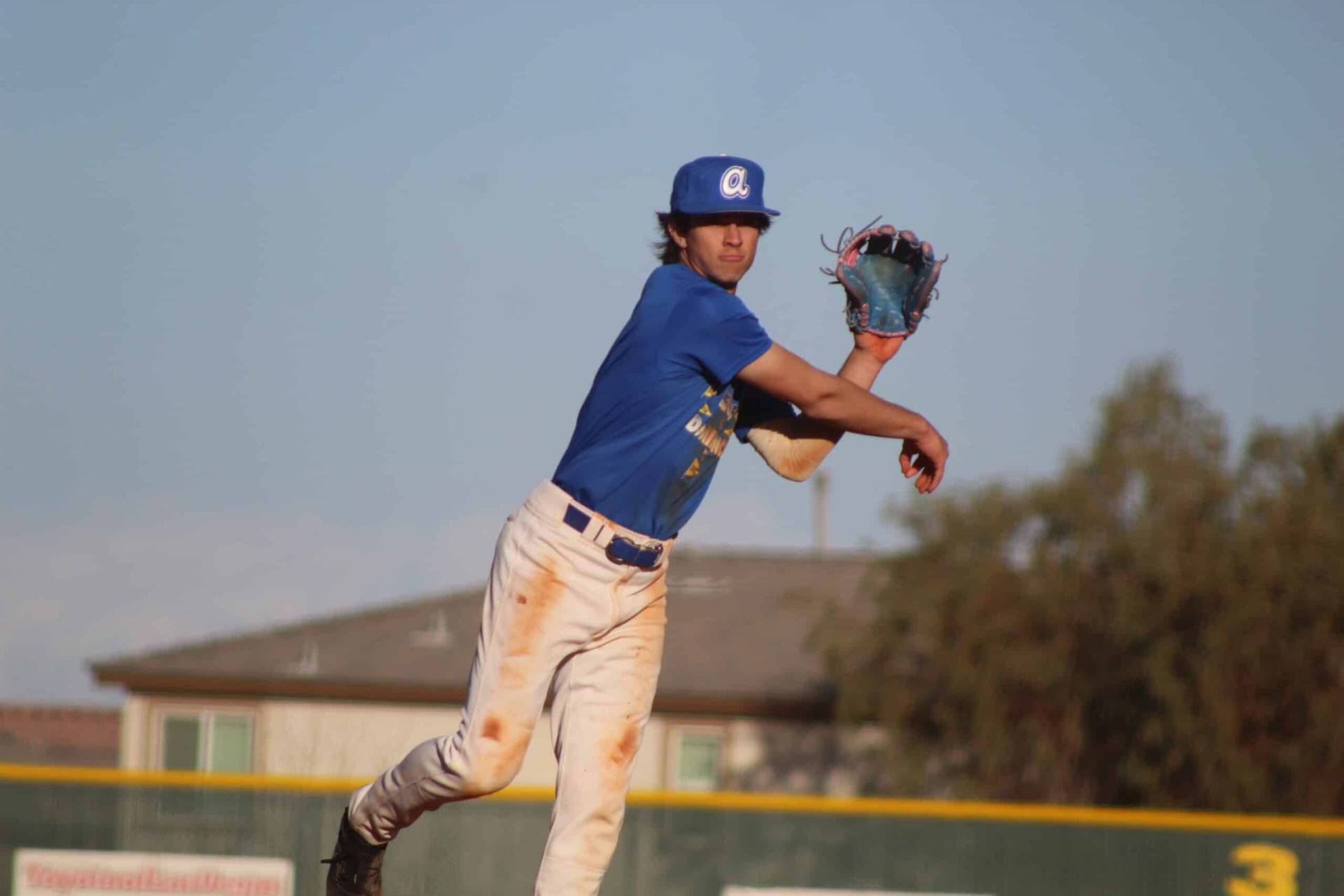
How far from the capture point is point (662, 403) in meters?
4.46

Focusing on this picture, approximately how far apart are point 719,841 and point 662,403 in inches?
185

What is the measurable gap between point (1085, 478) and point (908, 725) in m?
3.67

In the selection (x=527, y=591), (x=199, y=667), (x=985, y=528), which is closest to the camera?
(x=527, y=591)

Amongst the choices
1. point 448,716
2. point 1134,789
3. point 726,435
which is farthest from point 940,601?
point 726,435

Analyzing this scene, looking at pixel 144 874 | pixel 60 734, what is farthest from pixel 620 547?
pixel 60 734

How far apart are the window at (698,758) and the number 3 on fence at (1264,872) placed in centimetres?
1356

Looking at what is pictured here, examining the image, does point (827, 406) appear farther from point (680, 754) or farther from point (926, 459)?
point (680, 754)

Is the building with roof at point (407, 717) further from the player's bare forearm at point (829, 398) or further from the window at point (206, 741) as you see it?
the player's bare forearm at point (829, 398)

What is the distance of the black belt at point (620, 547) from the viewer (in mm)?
4516

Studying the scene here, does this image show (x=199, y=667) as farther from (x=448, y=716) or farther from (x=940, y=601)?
(x=940, y=601)

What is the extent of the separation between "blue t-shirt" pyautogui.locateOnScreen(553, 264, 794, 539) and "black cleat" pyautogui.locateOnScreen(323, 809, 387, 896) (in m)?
1.13

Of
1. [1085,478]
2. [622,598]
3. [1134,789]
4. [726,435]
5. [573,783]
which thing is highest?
[1085,478]

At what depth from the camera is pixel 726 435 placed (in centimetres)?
466

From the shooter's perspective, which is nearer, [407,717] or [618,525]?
[618,525]
